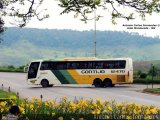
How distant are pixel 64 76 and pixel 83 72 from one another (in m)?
1.80

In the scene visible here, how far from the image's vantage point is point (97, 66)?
5078 cm

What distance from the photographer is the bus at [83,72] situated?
50.8 meters

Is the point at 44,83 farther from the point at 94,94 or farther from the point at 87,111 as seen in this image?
the point at 87,111

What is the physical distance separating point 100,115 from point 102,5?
2996 millimetres

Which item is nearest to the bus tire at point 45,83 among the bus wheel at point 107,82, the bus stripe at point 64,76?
the bus stripe at point 64,76

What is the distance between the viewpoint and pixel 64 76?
50.9 meters

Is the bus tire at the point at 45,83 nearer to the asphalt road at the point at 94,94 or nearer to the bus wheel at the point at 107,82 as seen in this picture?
the asphalt road at the point at 94,94

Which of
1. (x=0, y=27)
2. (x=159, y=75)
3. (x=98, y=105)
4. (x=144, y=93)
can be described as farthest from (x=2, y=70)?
(x=98, y=105)

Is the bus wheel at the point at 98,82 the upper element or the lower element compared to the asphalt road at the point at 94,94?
upper

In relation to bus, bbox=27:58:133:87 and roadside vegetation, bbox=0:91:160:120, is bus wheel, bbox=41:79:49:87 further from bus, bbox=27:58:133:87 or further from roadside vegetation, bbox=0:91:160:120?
roadside vegetation, bbox=0:91:160:120

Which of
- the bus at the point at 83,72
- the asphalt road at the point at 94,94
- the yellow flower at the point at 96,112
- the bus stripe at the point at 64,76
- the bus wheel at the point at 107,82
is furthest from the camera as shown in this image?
the bus wheel at the point at 107,82

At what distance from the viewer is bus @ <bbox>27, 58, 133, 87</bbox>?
50750mm

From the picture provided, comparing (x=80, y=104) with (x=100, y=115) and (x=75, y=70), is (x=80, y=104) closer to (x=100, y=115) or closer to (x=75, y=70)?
(x=100, y=115)

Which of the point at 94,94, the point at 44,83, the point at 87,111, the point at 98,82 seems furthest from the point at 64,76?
the point at 87,111
